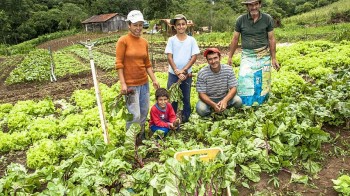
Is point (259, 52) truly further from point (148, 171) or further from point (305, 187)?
point (148, 171)

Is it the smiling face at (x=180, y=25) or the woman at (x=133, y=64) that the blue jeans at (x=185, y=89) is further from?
the smiling face at (x=180, y=25)

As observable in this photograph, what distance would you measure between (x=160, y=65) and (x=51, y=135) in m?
9.32

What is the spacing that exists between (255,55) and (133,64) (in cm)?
222

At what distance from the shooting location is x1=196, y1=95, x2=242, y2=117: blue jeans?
16.9 feet

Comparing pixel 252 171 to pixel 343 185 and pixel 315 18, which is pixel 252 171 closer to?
pixel 343 185

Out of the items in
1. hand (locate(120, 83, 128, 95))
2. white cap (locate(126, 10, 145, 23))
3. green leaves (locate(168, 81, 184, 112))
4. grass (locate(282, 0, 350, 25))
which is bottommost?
green leaves (locate(168, 81, 184, 112))

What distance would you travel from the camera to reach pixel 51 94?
9.69 m

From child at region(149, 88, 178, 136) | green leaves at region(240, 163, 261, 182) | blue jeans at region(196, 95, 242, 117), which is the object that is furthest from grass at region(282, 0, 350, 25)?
green leaves at region(240, 163, 261, 182)

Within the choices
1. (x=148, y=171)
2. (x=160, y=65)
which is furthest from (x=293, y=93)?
(x=160, y=65)

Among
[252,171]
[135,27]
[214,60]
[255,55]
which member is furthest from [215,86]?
[252,171]

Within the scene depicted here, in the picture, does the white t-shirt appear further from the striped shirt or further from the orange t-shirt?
the orange t-shirt

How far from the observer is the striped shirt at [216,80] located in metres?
5.12

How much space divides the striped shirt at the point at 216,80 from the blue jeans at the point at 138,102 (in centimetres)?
93

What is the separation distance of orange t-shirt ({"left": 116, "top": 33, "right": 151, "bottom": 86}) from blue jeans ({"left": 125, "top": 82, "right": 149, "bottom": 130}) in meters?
0.11
